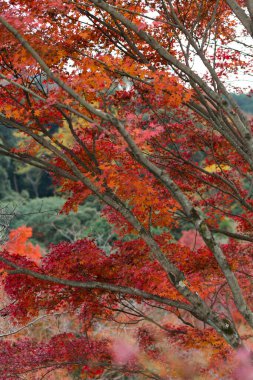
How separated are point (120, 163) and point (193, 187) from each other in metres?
2.03

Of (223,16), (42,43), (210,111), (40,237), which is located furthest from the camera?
(40,237)

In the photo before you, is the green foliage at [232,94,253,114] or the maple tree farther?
the green foliage at [232,94,253,114]

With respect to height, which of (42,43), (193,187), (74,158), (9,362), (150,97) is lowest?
(9,362)

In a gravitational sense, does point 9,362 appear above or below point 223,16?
below

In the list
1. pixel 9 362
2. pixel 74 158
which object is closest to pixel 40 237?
pixel 9 362

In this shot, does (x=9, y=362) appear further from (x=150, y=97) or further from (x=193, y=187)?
(x=150, y=97)

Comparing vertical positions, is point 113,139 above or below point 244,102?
below

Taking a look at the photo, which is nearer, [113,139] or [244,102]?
[113,139]

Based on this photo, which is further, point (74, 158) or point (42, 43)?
point (74, 158)

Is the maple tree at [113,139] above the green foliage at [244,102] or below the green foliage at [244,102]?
below

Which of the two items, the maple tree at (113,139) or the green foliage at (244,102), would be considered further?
the green foliage at (244,102)

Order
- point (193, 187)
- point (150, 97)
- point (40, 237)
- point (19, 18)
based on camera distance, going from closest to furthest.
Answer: point (19, 18) → point (150, 97) → point (193, 187) → point (40, 237)

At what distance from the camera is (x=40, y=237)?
2577 centimetres

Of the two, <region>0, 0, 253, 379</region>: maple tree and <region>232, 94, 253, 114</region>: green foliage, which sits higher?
<region>232, 94, 253, 114</region>: green foliage
